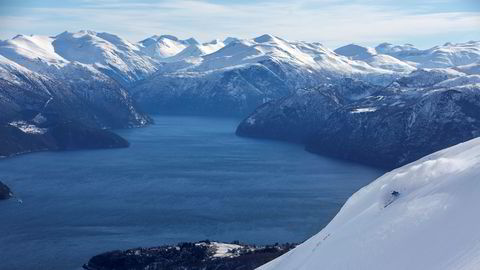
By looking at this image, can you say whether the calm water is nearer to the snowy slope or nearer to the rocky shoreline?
the rocky shoreline

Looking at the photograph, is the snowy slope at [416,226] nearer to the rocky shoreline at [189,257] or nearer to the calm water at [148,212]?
the rocky shoreline at [189,257]

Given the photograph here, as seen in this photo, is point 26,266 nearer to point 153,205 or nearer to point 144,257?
point 144,257

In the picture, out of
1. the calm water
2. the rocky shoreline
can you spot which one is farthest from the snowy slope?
the calm water

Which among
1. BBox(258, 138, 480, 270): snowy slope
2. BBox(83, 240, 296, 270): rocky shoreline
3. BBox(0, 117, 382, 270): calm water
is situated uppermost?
BBox(258, 138, 480, 270): snowy slope

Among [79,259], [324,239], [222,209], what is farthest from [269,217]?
[324,239]

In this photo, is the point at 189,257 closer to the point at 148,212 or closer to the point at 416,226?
the point at 148,212

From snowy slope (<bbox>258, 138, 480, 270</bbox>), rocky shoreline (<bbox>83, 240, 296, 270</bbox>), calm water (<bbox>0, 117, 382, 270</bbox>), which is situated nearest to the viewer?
snowy slope (<bbox>258, 138, 480, 270</bbox>)
